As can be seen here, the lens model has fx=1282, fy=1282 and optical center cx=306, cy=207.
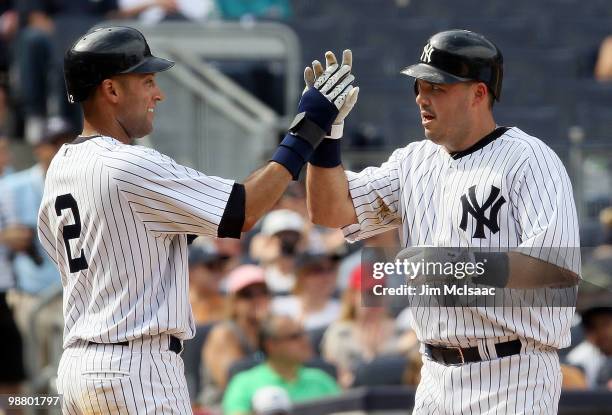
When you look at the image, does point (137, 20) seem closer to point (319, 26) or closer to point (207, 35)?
point (207, 35)

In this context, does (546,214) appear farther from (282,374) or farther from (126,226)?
(282,374)

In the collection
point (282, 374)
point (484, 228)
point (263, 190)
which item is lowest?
point (282, 374)

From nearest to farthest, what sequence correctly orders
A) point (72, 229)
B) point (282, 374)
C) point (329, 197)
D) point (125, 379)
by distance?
point (125, 379) < point (72, 229) < point (329, 197) < point (282, 374)

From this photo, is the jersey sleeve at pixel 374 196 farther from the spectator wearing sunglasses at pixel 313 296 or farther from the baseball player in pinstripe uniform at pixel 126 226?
the spectator wearing sunglasses at pixel 313 296

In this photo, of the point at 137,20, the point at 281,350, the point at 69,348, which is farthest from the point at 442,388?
the point at 137,20

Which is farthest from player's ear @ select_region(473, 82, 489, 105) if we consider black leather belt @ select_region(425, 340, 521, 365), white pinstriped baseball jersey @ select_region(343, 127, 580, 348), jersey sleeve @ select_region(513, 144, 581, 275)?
black leather belt @ select_region(425, 340, 521, 365)

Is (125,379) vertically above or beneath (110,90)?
beneath

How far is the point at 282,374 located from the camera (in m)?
6.74

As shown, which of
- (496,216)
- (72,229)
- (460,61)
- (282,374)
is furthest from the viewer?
(282,374)

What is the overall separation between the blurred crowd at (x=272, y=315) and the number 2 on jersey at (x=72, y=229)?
2.69 metres

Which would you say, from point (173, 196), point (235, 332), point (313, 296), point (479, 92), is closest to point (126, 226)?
point (173, 196)

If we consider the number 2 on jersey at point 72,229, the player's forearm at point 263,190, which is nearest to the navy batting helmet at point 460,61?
the player's forearm at point 263,190

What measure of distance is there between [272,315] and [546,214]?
3.26 metres

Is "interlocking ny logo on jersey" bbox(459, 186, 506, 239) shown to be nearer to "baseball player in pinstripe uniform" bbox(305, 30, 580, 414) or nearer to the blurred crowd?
"baseball player in pinstripe uniform" bbox(305, 30, 580, 414)
